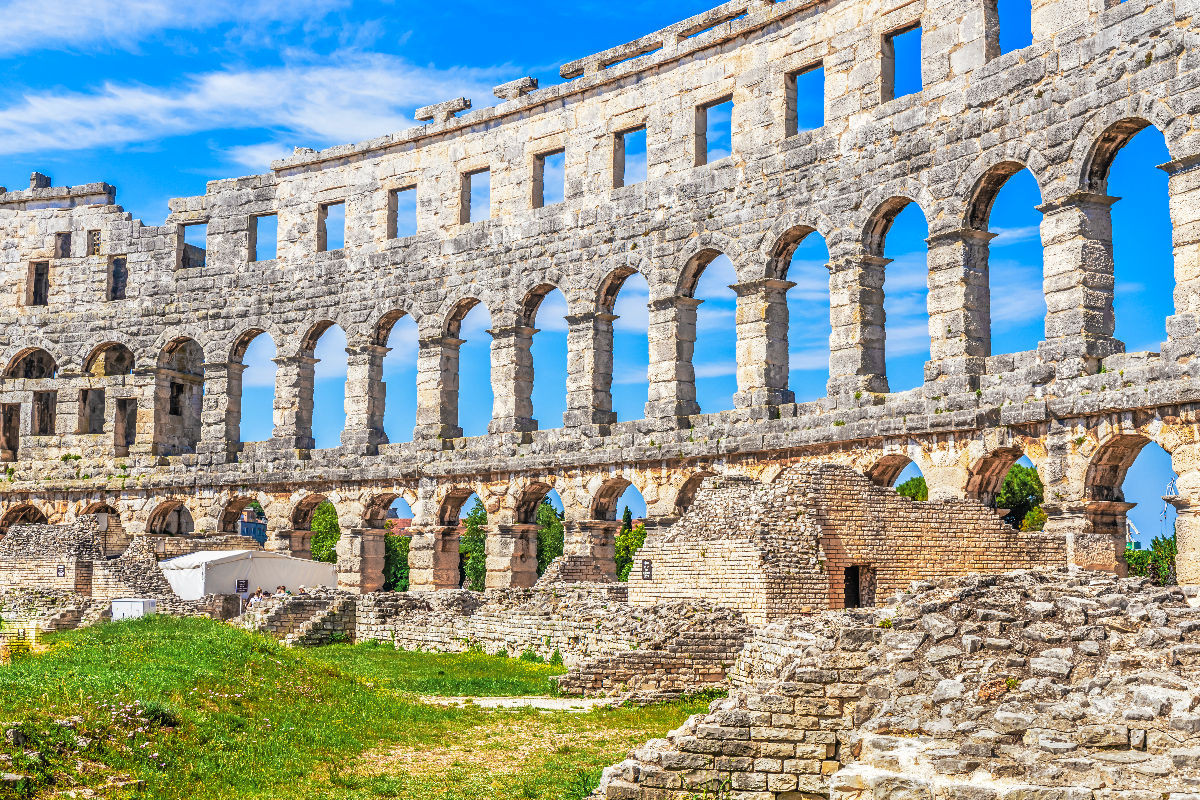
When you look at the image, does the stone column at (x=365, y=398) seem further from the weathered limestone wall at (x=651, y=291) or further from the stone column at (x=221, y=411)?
the stone column at (x=221, y=411)

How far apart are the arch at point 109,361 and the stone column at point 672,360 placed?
666 inches

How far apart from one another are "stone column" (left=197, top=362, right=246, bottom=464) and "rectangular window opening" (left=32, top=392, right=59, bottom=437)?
561cm

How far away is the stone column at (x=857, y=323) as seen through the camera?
77.9ft

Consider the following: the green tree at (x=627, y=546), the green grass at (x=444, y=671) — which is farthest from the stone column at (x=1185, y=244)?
the green tree at (x=627, y=546)

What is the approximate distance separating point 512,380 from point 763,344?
700cm

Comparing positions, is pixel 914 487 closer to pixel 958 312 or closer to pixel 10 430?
pixel 958 312

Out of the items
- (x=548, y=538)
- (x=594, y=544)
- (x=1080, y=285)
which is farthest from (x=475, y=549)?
(x=1080, y=285)

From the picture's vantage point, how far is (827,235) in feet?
80.3

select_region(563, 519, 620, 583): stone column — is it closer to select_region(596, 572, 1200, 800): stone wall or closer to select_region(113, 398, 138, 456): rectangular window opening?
select_region(113, 398, 138, 456): rectangular window opening

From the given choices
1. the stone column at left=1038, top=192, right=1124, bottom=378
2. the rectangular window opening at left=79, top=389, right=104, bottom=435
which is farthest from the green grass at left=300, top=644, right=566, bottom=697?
the rectangular window opening at left=79, top=389, right=104, bottom=435

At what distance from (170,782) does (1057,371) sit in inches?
574

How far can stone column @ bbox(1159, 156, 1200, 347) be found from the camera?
18594mm

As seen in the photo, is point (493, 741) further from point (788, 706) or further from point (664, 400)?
point (664, 400)

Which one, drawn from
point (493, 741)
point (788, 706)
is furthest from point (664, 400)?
point (788, 706)
